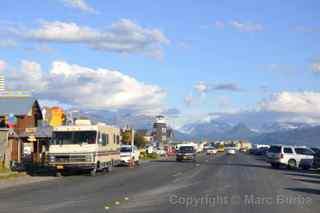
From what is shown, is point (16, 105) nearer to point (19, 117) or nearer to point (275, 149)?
point (19, 117)

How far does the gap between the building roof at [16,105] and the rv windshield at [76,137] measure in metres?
20.4

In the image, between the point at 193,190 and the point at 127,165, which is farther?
the point at 127,165

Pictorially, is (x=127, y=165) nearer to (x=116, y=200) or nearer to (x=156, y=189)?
(x=156, y=189)

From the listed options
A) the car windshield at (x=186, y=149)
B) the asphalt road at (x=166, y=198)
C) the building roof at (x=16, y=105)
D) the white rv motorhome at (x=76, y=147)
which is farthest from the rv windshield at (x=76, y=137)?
the car windshield at (x=186, y=149)

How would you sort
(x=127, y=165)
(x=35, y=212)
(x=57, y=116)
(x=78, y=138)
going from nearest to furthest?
(x=35, y=212) < (x=78, y=138) < (x=127, y=165) < (x=57, y=116)

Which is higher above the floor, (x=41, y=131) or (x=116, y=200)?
(x=41, y=131)

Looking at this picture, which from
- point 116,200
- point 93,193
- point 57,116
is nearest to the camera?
point 116,200

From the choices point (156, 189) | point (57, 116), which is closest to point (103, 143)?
point (156, 189)

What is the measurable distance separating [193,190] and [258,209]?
6922 mm

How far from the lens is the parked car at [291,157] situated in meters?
50.2

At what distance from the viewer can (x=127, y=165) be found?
5319 cm

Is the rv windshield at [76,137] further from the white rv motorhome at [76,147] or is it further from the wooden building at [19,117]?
the wooden building at [19,117]

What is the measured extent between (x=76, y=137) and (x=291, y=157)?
66.5 ft

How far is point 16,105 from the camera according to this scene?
2285 inches
